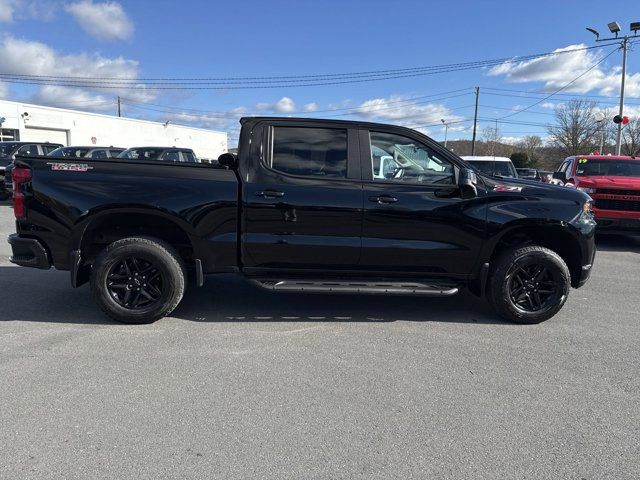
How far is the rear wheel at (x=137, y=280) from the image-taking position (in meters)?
4.64

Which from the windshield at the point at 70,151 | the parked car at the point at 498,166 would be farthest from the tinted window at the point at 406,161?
the windshield at the point at 70,151

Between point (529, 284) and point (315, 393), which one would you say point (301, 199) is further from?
point (529, 284)

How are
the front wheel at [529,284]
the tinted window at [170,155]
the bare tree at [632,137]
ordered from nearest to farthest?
the front wheel at [529,284] < the tinted window at [170,155] < the bare tree at [632,137]

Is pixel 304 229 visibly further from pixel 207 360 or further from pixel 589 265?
pixel 589 265

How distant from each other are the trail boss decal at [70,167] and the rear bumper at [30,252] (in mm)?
748

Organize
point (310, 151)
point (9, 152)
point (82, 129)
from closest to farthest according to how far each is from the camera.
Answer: point (310, 151) < point (9, 152) < point (82, 129)

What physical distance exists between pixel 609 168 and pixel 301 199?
9.33m

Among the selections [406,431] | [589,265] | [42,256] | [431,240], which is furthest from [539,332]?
[42,256]

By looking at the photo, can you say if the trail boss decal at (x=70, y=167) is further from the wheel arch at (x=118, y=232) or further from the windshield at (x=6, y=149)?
the windshield at (x=6, y=149)

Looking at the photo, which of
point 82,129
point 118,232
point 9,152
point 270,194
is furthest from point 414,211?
point 82,129

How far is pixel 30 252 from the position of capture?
Answer: 470cm

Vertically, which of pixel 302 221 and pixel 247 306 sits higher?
pixel 302 221

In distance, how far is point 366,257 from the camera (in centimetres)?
480

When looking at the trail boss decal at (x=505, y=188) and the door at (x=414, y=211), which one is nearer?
the door at (x=414, y=211)
